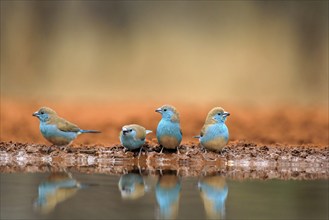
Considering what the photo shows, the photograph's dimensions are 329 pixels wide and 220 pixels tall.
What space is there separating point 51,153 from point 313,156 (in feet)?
10.0

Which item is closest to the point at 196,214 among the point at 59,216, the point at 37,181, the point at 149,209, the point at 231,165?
the point at 149,209

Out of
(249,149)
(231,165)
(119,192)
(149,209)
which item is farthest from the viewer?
(249,149)

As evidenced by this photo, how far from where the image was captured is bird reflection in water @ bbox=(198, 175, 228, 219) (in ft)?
17.7

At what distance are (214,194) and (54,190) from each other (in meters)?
1.40

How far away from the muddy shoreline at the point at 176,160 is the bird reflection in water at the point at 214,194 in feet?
1.63

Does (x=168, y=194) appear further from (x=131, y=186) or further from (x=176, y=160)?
(x=176, y=160)

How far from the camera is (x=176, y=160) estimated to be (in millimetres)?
8000

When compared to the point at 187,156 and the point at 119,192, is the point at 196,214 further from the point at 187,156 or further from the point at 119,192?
the point at 187,156

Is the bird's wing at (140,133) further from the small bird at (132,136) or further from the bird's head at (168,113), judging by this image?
the bird's head at (168,113)

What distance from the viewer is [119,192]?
620cm

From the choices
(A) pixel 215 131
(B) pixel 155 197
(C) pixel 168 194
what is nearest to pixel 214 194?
(C) pixel 168 194

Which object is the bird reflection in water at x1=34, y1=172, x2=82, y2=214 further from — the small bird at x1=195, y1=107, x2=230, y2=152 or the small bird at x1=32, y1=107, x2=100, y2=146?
the small bird at x1=195, y1=107, x2=230, y2=152

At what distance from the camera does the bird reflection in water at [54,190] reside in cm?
559

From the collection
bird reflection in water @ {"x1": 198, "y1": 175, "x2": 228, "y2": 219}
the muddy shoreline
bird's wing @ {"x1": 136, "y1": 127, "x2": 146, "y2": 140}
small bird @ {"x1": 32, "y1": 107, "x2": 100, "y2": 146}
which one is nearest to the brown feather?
small bird @ {"x1": 32, "y1": 107, "x2": 100, "y2": 146}
